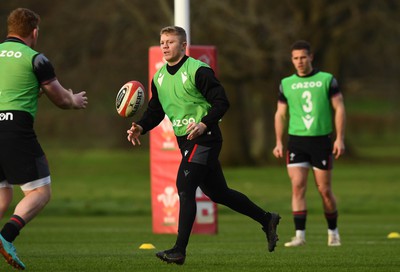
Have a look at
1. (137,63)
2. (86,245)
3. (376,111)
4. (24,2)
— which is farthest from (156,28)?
(376,111)

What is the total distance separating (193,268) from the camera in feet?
30.7

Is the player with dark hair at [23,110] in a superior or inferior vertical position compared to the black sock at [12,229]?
superior

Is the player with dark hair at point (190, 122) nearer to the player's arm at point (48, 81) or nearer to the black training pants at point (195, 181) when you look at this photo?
the black training pants at point (195, 181)

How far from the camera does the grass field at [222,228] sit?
9930 mm

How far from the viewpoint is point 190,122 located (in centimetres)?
966

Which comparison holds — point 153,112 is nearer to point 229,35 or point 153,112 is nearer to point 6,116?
point 6,116

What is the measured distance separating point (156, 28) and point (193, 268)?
76.0 ft

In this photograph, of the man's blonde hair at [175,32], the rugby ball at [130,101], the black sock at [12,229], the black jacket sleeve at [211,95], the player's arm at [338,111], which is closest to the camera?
the black sock at [12,229]

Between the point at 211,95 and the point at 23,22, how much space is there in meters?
1.73

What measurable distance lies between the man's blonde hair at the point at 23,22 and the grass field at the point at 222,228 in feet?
6.52

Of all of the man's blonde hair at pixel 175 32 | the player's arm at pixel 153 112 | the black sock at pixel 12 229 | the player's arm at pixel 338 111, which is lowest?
the black sock at pixel 12 229

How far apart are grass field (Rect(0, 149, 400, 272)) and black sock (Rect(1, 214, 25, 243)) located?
0.59 m

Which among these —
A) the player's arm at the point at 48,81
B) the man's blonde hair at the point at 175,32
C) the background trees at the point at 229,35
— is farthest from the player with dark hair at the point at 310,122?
the background trees at the point at 229,35

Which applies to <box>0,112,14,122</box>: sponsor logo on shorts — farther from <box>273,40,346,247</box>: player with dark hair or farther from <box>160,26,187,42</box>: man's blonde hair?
<box>273,40,346,247</box>: player with dark hair
